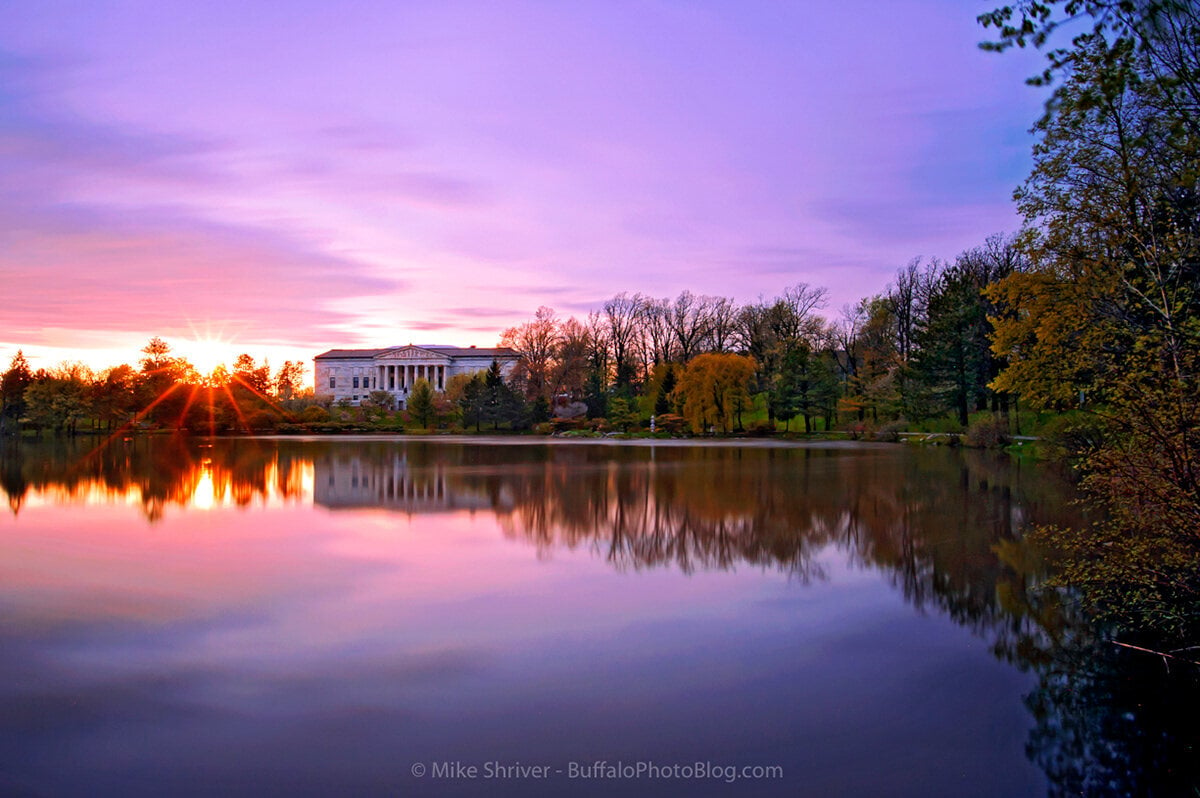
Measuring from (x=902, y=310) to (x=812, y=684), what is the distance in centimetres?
5672

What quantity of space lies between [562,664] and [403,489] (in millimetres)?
14820

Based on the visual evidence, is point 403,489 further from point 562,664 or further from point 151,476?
point 562,664

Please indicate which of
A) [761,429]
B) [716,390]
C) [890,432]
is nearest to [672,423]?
[716,390]

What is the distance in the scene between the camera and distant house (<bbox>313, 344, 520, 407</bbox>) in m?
106

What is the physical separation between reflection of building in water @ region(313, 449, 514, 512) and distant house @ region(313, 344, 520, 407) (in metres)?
74.3

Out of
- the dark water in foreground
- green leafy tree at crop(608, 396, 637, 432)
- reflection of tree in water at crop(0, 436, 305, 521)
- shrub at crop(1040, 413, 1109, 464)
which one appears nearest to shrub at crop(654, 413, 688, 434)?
green leafy tree at crop(608, 396, 637, 432)

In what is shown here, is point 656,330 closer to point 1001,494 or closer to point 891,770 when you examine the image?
point 1001,494

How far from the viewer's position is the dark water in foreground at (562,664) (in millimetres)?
4840

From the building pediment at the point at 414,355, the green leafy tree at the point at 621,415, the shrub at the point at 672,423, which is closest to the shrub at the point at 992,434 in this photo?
the shrub at the point at 672,423

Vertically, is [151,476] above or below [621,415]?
below

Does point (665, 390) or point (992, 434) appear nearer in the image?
point (992, 434)

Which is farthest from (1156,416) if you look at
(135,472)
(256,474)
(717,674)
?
(135,472)

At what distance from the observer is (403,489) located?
20.7m

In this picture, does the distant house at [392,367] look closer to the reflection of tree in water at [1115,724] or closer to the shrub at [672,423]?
the shrub at [672,423]
